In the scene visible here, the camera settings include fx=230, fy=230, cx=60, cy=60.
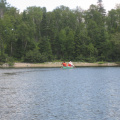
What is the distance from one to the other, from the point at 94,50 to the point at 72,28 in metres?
22.6

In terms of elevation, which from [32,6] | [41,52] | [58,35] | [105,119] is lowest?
[105,119]

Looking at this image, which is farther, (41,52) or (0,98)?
(41,52)

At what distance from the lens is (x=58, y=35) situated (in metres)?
101

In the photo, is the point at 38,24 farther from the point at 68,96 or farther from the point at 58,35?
the point at 68,96

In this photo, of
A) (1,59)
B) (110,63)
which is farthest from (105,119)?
(110,63)

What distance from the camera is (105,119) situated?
1570 cm

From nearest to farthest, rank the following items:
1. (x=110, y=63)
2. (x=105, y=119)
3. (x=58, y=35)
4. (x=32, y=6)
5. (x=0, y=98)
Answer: (x=105, y=119), (x=0, y=98), (x=110, y=63), (x=58, y=35), (x=32, y=6)

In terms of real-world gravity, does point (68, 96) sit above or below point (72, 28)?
below

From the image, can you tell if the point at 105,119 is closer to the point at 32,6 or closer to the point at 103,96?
the point at 103,96

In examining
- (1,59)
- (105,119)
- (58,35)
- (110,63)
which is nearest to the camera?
(105,119)

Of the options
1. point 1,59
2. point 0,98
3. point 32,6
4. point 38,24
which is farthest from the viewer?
point 32,6

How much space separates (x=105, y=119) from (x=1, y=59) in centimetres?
7165

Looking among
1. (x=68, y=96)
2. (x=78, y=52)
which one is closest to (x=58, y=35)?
(x=78, y=52)

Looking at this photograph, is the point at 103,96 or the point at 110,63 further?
the point at 110,63
